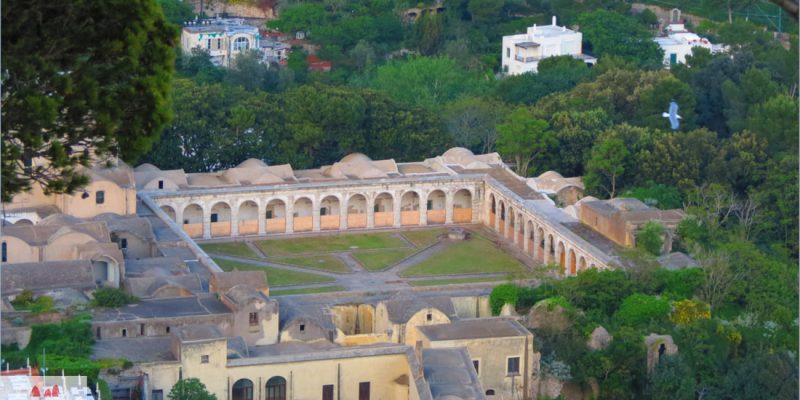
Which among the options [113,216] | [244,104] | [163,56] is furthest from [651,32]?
[163,56]

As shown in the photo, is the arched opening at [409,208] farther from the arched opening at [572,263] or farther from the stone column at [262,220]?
the arched opening at [572,263]

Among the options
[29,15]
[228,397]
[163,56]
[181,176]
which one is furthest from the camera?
[181,176]

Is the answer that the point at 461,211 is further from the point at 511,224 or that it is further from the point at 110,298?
the point at 110,298

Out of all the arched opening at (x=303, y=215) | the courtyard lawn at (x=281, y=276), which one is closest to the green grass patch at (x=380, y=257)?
the courtyard lawn at (x=281, y=276)

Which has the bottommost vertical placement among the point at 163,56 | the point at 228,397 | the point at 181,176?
the point at 228,397

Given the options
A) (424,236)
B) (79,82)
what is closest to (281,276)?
(424,236)

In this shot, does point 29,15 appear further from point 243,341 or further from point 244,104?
point 244,104
